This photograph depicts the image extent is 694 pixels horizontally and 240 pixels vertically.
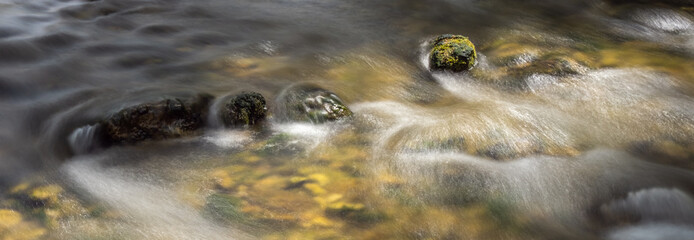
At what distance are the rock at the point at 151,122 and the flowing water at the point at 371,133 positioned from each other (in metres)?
0.14

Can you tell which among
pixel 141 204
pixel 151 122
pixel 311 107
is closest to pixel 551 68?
pixel 311 107

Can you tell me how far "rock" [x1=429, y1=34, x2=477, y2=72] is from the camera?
5840 mm

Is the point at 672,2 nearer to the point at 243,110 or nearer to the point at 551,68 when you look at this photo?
the point at 551,68

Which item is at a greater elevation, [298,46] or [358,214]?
[298,46]

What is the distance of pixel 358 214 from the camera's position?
3361 mm

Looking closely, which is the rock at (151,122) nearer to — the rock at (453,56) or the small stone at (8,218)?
the small stone at (8,218)

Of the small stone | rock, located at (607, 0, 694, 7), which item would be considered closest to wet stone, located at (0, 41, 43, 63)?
the small stone

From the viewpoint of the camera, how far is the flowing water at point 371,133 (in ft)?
10.9

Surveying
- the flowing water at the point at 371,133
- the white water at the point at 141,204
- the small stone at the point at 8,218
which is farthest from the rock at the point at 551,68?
the small stone at the point at 8,218

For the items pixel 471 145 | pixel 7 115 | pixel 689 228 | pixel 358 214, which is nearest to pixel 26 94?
pixel 7 115

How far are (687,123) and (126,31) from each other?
767 cm

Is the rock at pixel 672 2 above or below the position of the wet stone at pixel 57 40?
below

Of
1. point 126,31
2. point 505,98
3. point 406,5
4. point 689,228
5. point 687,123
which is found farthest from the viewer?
point 406,5

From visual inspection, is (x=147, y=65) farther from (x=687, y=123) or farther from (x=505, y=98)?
(x=687, y=123)
